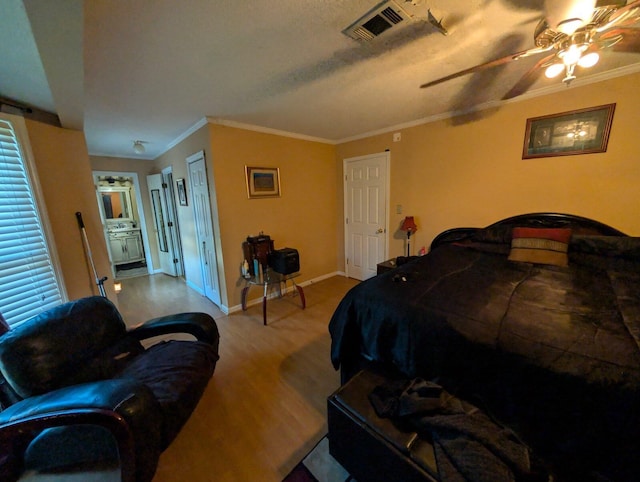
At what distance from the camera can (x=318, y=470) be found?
1.27 m

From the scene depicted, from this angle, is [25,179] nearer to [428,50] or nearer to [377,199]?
[428,50]

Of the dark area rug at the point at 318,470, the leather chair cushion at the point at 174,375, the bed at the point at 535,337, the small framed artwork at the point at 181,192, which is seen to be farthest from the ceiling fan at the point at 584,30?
the small framed artwork at the point at 181,192

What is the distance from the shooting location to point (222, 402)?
5.68 feet

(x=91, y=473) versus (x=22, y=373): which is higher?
(x=22, y=373)

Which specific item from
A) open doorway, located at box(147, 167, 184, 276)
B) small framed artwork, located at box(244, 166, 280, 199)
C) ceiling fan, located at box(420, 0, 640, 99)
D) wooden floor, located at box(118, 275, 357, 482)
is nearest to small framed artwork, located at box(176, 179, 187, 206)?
open doorway, located at box(147, 167, 184, 276)

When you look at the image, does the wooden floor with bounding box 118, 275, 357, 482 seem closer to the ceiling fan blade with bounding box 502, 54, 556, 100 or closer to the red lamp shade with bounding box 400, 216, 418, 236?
the red lamp shade with bounding box 400, 216, 418, 236

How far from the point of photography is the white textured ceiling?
3.80 ft

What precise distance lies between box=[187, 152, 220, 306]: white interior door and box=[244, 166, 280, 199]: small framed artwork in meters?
0.52

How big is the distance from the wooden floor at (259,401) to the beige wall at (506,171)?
6.45ft

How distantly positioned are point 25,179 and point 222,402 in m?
2.26

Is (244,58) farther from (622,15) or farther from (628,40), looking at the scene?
(628,40)

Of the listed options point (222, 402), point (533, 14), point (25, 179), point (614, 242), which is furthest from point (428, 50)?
point (25, 179)

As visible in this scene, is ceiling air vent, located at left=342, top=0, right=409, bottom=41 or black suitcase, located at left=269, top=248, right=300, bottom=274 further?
black suitcase, located at left=269, top=248, right=300, bottom=274

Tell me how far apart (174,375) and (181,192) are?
3078 mm
